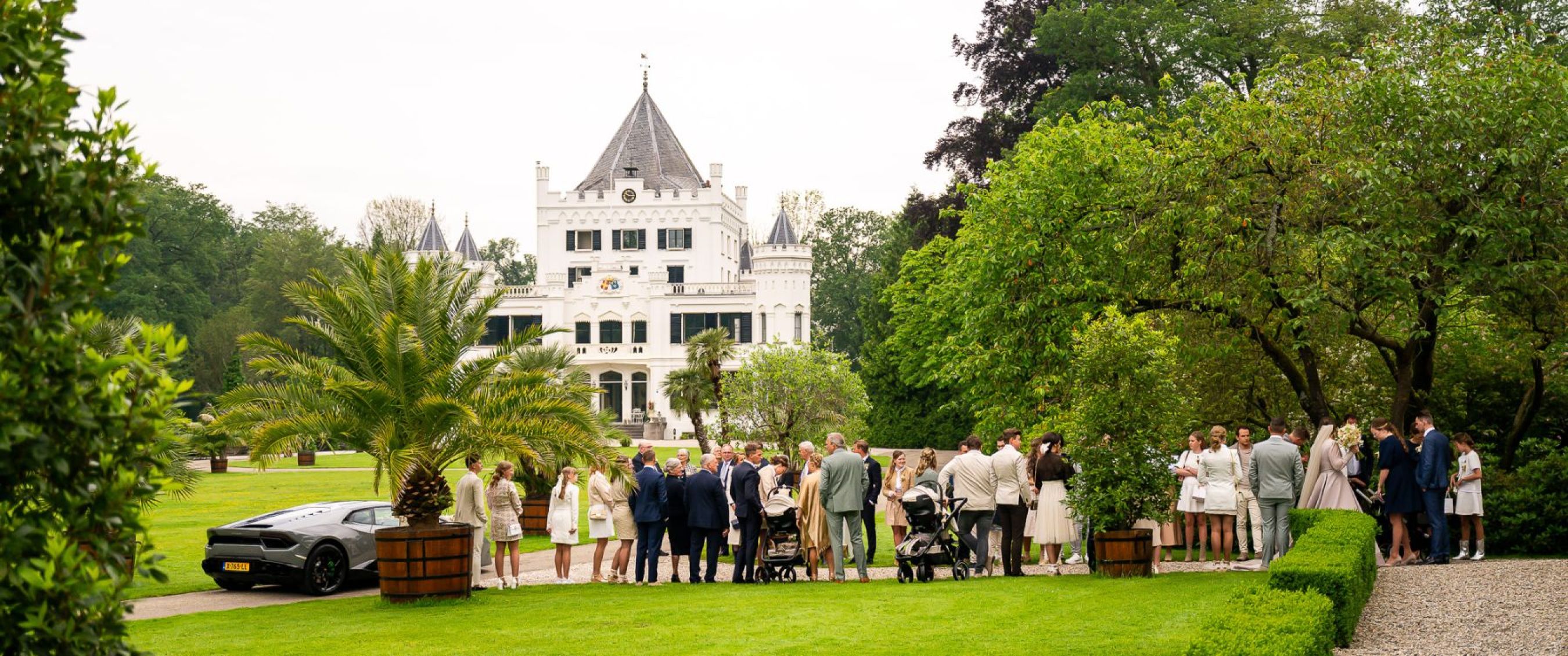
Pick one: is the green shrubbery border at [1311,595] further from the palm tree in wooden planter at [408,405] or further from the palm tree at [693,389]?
the palm tree at [693,389]

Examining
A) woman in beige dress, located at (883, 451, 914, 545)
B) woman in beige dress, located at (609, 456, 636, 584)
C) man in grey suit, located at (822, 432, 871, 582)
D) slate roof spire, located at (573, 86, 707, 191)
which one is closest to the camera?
man in grey suit, located at (822, 432, 871, 582)

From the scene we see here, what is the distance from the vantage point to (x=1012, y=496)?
14.8 meters

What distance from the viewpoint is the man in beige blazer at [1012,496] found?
14672 millimetres

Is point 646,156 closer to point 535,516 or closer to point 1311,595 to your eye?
point 535,516

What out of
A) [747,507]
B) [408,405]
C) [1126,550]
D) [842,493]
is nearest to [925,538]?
[842,493]

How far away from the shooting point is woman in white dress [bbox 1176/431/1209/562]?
1566cm

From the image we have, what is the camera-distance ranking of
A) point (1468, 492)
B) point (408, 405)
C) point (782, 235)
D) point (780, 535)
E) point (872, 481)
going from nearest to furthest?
point (408, 405) → point (1468, 492) → point (780, 535) → point (872, 481) → point (782, 235)

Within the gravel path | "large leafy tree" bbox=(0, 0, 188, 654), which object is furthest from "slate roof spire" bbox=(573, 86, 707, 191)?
"large leafy tree" bbox=(0, 0, 188, 654)

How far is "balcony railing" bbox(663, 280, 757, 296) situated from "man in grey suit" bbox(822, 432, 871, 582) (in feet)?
182

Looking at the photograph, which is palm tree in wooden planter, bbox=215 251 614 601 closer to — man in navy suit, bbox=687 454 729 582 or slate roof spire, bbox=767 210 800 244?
man in navy suit, bbox=687 454 729 582

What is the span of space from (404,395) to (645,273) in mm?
58183

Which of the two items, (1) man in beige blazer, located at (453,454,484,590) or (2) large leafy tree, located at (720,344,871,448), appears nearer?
(1) man in beige blazer, located at (453,454,484,590)

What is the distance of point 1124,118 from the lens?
24500 mm

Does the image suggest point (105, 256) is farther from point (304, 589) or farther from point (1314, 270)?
point (1314, 270)
